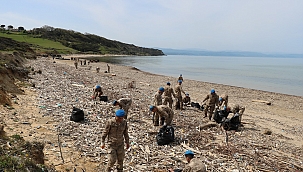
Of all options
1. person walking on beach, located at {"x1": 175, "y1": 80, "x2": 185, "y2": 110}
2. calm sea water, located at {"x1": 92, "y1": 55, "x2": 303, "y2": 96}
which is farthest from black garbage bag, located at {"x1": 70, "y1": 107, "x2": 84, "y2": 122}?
calm sea water, located at {"x1": 92, "y1": 55, "x2": 303, "y2": 96}

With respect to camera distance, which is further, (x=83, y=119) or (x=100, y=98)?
(x=100, y=98)

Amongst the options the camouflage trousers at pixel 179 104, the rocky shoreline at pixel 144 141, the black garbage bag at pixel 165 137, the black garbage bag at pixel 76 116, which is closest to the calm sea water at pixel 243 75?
the camouflage trousers at pixel 179 104

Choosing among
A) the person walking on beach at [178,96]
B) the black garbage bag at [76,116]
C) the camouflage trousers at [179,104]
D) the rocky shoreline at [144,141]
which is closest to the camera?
the rocky shoreline at [144,141]

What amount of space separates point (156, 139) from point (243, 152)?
3.67 metres

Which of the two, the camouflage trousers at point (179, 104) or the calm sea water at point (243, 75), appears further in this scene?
the calm sea water at point (243, 75)

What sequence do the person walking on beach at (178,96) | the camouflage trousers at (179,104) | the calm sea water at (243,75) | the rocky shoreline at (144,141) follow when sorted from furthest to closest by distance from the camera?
1. the calm sea water at (243,75)
2. the camouflage trousers at (179,104)
3. the person walking on beach at (178,96)
4. the rocky shoreline at (144,141)

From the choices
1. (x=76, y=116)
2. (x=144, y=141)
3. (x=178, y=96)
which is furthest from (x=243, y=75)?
(x=76, y=116)

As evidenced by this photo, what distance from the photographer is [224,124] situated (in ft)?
39.8

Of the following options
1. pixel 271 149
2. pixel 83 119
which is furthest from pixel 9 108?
pixel 271 149

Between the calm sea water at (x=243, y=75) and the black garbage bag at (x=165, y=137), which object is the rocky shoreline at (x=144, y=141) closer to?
the black garbage bag at (x=165, y=137)

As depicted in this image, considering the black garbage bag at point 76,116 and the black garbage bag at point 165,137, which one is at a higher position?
the black garbage bag at point 76,116

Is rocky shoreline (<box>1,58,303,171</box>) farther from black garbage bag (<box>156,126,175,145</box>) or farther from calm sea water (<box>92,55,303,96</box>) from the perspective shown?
calm sea water (<box>92,55,303,96</box>)

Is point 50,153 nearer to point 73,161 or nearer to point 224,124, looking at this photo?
point 73,161

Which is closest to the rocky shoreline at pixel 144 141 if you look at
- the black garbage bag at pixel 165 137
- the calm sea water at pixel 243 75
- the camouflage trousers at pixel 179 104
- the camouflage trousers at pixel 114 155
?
the black garbage bag at pixel 165 137
